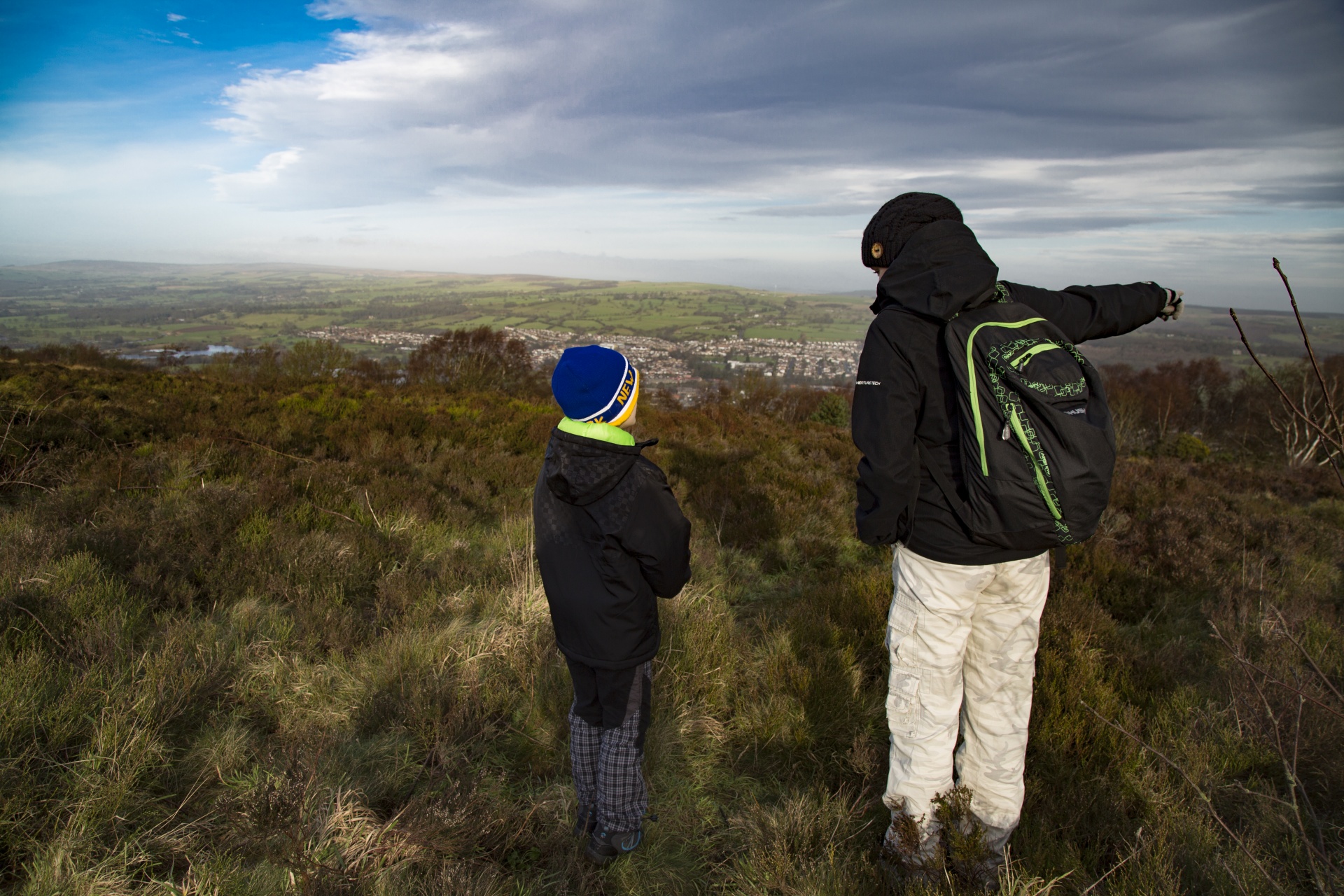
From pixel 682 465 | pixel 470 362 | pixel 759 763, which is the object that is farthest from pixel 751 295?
pixel 759 763

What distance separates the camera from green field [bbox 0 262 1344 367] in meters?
34.0

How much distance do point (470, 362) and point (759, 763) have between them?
2320 cm

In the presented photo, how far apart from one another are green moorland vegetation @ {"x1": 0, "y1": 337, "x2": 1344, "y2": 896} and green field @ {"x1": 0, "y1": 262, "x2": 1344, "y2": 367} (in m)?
19.5

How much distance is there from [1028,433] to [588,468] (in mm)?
1295

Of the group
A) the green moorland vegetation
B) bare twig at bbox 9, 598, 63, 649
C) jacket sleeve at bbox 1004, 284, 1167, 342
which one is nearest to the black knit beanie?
jacket sleeve at bbox 1004, 284, 1167, 342

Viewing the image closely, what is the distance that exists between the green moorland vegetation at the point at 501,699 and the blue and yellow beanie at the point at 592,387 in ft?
4.85

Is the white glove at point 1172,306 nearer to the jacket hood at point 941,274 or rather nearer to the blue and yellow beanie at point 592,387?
the jacket hood at point 941,274

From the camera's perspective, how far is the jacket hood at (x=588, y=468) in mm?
1941

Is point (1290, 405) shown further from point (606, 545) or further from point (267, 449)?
point (267, 449)

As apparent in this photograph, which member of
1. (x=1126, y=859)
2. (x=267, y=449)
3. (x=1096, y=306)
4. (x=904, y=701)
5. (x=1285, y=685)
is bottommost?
(x=1126, y=859)

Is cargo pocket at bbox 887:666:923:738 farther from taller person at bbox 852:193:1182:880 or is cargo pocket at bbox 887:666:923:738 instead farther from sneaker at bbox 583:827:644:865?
sneaker at bbox 583:827:644:865

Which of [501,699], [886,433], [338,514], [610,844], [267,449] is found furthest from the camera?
[267,449]

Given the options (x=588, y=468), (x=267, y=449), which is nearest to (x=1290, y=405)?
(x=588, y=468)

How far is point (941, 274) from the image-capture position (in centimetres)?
170
